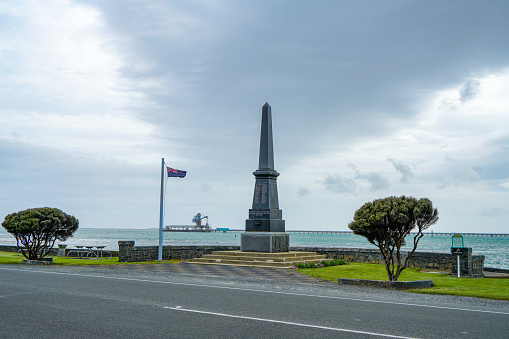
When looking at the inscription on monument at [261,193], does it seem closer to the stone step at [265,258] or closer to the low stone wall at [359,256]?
the stone step at [265,258]

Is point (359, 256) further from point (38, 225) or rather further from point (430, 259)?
point (38, 225)

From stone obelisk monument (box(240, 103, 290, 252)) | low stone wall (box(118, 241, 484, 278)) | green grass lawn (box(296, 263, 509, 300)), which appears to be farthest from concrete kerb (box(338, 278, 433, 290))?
stone obelisk monument (box(240, 103, 290, 252))

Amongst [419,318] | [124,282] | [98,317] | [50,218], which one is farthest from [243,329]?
[50,218]

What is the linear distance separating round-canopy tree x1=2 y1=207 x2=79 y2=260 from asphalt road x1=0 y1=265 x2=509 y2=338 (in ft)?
32.0

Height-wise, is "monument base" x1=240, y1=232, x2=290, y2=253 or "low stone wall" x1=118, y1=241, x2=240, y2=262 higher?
"monument base" x1=240, y1=232, x2=290, y2=253

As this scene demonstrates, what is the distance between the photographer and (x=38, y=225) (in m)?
21.6

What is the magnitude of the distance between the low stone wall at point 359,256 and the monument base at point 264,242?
3.16 m

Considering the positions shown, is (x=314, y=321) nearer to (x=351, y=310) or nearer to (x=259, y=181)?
(x=351, y=310)

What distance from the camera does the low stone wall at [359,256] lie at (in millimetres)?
18828

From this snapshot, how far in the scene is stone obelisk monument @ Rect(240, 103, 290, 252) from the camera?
24734 mm

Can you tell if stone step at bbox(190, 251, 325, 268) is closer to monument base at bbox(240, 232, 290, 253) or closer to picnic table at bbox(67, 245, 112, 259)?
monument base at bbox(240, 232, 290, 253)

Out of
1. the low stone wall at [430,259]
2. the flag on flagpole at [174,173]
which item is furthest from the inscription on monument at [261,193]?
the low stone wall at [430,259]

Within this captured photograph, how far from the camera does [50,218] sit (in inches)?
864

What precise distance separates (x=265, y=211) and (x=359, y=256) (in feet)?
19.3
